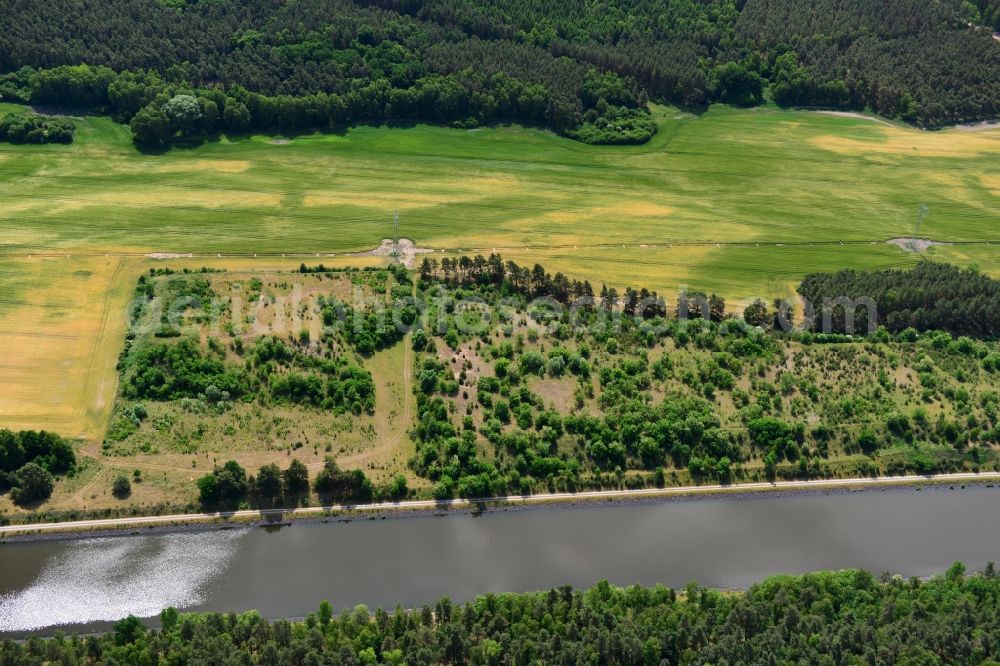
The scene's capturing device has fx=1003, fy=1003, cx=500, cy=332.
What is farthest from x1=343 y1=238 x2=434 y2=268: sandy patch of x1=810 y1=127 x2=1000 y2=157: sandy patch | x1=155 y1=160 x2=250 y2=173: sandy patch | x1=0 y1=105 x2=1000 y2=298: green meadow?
x1=810 y1=127 x2=1000 y2=157: sandy patch

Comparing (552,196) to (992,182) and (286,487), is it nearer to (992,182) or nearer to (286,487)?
(286,487)

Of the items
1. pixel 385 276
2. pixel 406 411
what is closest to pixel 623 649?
pixel 406 411

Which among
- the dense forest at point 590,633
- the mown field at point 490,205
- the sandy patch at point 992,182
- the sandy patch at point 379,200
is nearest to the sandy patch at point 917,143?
the mown field at point 490,205

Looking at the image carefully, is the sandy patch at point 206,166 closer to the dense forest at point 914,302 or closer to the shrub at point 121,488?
the shrub at point 121,488

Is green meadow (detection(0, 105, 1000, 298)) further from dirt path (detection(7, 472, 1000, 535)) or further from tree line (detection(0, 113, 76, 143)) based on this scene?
dirt path (detection(7, 472, 1000, 535))

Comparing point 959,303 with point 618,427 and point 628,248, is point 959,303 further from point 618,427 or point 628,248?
point 618,427
